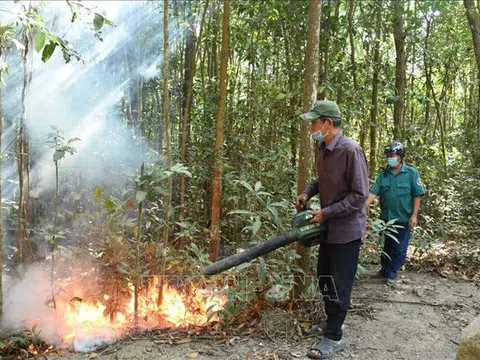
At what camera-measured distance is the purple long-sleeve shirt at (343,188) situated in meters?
3.28

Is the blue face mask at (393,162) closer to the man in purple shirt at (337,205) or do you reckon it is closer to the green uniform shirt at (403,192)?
the green uniform shirt at (403,192)

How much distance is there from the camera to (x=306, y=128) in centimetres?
418

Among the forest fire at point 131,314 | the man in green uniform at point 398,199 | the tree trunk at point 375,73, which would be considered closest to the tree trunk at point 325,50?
the tree trunk at point 375,73

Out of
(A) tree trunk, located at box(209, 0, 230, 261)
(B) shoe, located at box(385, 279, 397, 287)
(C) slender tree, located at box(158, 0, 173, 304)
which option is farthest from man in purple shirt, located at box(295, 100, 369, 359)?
(A) tree trunk, located at box(209, 0, 230, 261)

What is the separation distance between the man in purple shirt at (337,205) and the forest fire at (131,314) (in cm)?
121

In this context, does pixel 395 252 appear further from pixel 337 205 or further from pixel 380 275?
pixel 337 205

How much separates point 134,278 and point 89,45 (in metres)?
6.32

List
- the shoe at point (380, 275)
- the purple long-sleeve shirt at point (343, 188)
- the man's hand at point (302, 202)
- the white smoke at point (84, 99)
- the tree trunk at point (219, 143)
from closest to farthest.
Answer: the purple long-sleeve shirt at point (343, 188)
the man's hand at point (302, 202)
the shoe at point (380, 275)
the tree trunk at point (219, 143)
the white smoke at point (84, 99)

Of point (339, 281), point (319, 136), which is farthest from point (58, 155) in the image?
point (339, 281)

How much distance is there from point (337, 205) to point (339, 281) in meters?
0.66

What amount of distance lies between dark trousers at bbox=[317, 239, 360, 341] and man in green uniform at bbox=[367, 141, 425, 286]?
5.40 feet

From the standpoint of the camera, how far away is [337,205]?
3.28m

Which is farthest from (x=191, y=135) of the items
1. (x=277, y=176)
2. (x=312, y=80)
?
→ (x=312, y=80)

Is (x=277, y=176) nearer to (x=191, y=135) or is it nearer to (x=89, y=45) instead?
(x=191, y=135)
